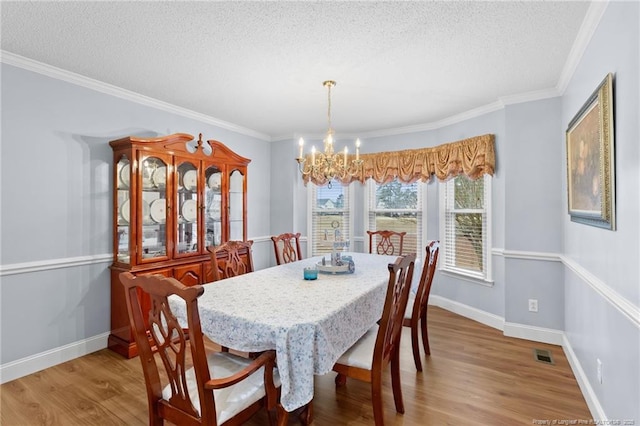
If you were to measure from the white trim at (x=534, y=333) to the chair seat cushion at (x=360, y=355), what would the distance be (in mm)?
2106

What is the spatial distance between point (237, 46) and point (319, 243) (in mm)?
3244

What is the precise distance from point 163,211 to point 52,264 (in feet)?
3.18

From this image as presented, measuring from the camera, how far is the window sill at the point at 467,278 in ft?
12.2

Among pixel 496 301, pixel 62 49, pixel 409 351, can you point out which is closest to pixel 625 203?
pixel 409 351

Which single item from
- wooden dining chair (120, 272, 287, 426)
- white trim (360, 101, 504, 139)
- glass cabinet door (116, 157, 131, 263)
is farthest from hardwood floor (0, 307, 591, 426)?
white trim (360, 101, 504, 139)

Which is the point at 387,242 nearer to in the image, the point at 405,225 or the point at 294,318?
the point at 405,225

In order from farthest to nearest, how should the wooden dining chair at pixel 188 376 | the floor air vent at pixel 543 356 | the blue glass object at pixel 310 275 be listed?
1. the floor air vent at pixel 543 356
2. the blue glass object at pixel 310 275
3. the wooden dining chair at pixel 188 376

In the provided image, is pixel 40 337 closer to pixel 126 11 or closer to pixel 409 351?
pixel 126 11

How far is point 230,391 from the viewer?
1505 millimetres

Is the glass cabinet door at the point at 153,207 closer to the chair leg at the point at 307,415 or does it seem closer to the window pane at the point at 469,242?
the chair leg at the point at 307,415

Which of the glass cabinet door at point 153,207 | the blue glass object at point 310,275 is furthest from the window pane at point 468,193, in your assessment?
the glass cabinet door at point 153,207

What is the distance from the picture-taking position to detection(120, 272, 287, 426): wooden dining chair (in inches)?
50.8

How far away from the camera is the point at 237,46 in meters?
2.31

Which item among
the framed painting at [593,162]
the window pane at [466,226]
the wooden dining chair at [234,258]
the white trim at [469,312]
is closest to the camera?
the framed painting at [593,162]
